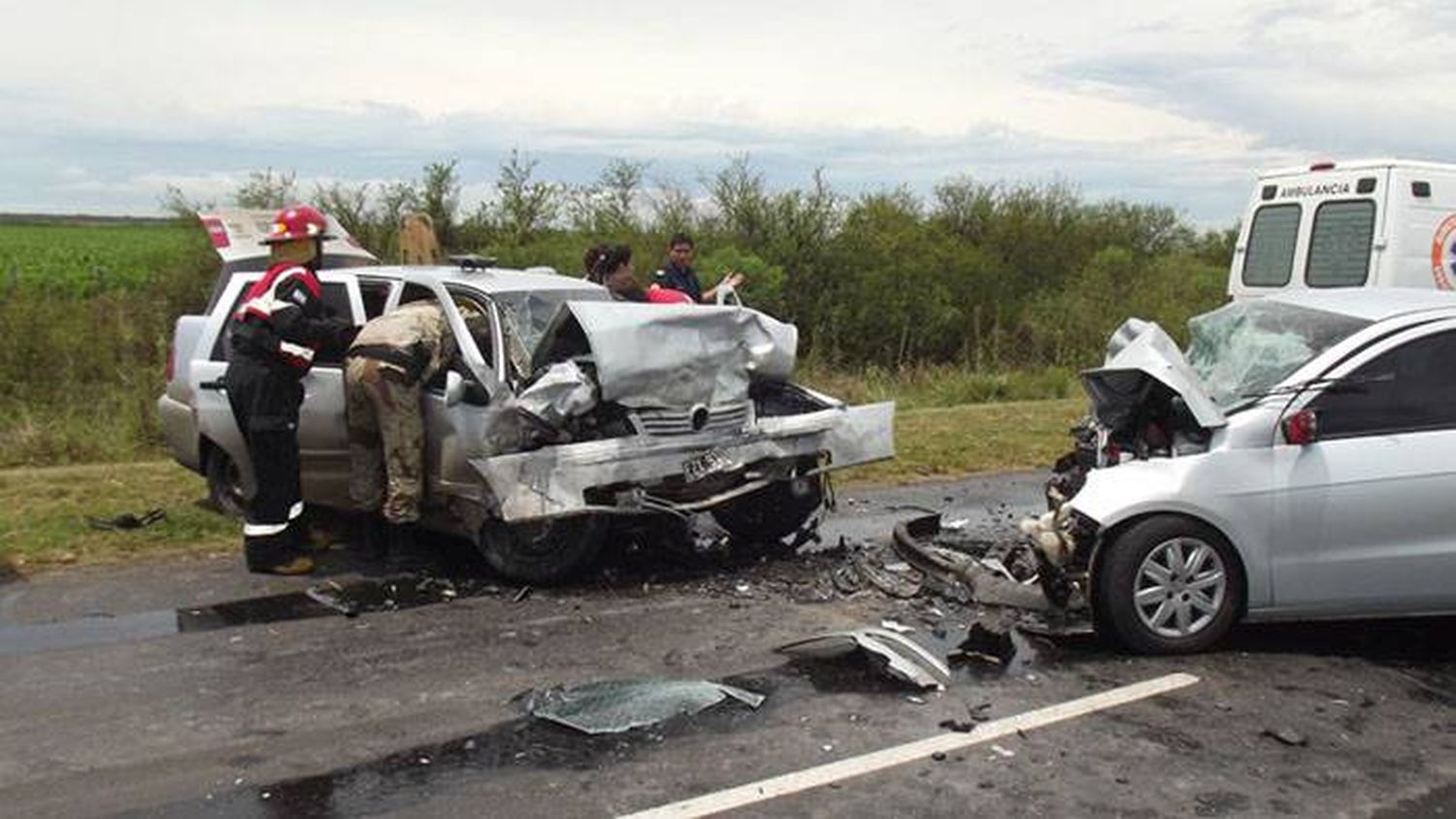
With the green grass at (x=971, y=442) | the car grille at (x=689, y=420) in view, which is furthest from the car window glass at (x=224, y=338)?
the green grass at (x=971, y=442)

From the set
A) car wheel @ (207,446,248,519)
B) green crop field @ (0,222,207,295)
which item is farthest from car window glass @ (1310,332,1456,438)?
green crop field @ (0,222,207,295)

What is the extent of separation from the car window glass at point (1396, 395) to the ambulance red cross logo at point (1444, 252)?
5.07m

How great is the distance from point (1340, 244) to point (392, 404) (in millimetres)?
7888

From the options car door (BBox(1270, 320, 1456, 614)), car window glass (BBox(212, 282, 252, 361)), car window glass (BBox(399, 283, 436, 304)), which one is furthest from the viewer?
car window glass (BBox(212, 282, 252, 361))

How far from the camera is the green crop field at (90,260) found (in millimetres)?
19234

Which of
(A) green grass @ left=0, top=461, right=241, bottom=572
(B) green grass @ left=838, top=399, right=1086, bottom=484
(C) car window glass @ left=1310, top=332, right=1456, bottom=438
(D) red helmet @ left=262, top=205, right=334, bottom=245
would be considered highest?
(D) red helmet @ left=262, top=205, right=334, bottom=245

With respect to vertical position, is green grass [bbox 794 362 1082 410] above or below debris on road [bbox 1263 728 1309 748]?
below

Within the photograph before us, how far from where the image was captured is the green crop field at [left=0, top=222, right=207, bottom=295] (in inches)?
757

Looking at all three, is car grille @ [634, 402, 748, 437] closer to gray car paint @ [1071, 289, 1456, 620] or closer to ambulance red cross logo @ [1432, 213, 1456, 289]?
gray car paint @ [1071, 289, 1456, 620]

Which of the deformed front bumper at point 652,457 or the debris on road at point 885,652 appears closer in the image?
the debris on road at point 885,652

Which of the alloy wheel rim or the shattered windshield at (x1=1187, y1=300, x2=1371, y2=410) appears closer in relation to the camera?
the alloy wheel rim

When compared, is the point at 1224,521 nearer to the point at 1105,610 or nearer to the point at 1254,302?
the point at 1105,610

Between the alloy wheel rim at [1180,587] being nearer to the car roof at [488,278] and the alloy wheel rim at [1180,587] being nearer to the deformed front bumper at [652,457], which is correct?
the deformed front bumper at [652,457]

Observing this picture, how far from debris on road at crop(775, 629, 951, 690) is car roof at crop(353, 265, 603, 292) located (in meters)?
2.94
